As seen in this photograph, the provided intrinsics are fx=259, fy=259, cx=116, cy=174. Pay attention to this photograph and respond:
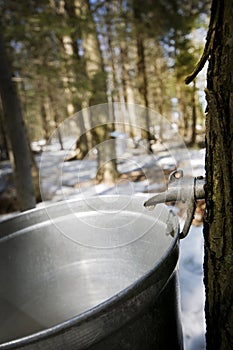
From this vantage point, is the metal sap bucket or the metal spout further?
the metal sap bucket

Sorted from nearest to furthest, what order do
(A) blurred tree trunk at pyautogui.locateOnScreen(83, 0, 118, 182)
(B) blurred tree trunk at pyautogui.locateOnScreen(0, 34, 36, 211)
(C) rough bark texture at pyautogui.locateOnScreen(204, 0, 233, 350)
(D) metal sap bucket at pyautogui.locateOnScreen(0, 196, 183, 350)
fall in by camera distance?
(C) rough bark texture at pyautogui.locateOnScreen(204, 0, 233, 350) < (D) metal sap bucket at pyautogui.locateOnScreen(0, 196, 183, 350) < (B) blurred tree trunk at pyautogui.locateOnScreen(0, 34, 36, 211) < (A) blurred tree trunk at pyautogui.locateOnScreen(83, 0, 118, 182)

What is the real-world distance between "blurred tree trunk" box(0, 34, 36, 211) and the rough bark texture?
2808 millimetres

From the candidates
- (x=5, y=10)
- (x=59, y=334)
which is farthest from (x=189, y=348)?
(x=5, y=10)

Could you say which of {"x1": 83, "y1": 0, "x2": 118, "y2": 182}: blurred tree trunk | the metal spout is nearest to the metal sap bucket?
the metal spout

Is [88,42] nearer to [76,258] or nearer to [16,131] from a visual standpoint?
[16,131]

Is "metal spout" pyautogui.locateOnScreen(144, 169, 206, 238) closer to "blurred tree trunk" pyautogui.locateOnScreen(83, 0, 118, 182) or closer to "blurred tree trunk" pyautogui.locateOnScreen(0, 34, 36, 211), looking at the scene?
"blurred tree trunk" pyautogui.locateOnScreen(0, 34, 36, 211)

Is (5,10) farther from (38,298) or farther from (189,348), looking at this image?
(189,348)

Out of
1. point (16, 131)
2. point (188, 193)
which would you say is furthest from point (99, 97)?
point (188, 193)

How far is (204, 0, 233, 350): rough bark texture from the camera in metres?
0.66

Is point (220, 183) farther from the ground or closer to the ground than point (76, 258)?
farther from the ground

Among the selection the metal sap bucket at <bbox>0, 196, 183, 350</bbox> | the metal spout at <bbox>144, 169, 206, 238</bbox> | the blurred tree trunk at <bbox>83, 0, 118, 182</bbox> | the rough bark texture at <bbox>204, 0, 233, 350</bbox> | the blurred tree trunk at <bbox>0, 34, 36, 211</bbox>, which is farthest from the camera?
the blurred tree trunk at <bbox>83, 0, 118, 182</bbox>

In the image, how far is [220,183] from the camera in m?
0.74

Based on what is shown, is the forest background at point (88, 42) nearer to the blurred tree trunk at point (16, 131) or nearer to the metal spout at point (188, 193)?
the blurred tree trunk at point (16, 131)

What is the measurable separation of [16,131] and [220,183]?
288cm
